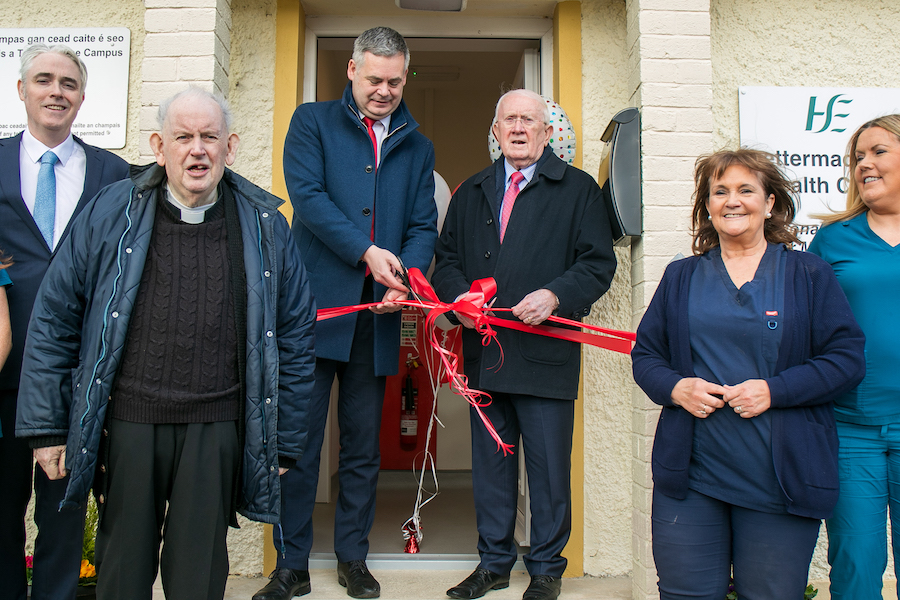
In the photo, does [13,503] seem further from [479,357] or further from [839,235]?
[839,235]

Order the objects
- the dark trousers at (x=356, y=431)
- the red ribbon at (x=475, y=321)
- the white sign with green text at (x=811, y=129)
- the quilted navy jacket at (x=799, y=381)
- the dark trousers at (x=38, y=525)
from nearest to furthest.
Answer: the quilted navy jacket at (x=799, y=381) → the dark trousers at (x=38, y=525) → the red ribbon at (x=475, y=321) → the dark trousers at (x=356, y=431) → the white sign with green text at (x=811, y=129)

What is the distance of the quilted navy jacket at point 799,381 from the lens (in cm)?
193

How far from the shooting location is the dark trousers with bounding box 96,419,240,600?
1.99 meters

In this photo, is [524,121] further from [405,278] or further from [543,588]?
[543,588]

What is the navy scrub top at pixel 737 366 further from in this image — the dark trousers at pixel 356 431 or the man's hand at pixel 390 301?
the dark trousers at pixel 356 431

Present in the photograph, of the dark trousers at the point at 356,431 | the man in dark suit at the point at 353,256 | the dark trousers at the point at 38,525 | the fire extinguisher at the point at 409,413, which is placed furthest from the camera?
the fire extinguisher at the point at 409,413

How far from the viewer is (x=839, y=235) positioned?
7.66 ft

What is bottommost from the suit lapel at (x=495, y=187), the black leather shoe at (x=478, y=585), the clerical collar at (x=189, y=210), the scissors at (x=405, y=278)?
the black leather shoe at (x=478, y=585)

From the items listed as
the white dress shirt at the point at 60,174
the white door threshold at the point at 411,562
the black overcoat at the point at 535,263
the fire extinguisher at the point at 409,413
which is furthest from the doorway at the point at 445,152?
the white dress shirt at the point at 60,174

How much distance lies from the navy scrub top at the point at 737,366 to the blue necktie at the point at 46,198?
228 cm

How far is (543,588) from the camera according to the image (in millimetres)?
2877

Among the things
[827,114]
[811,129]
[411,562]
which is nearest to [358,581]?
[411,562]

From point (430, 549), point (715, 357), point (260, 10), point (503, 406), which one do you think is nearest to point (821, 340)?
point (715, 357)

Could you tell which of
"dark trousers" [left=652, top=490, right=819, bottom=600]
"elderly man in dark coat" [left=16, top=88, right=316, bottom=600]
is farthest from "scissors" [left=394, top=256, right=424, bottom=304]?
"dark trousers" [left=652, top=490, right=819, bottom=600]
